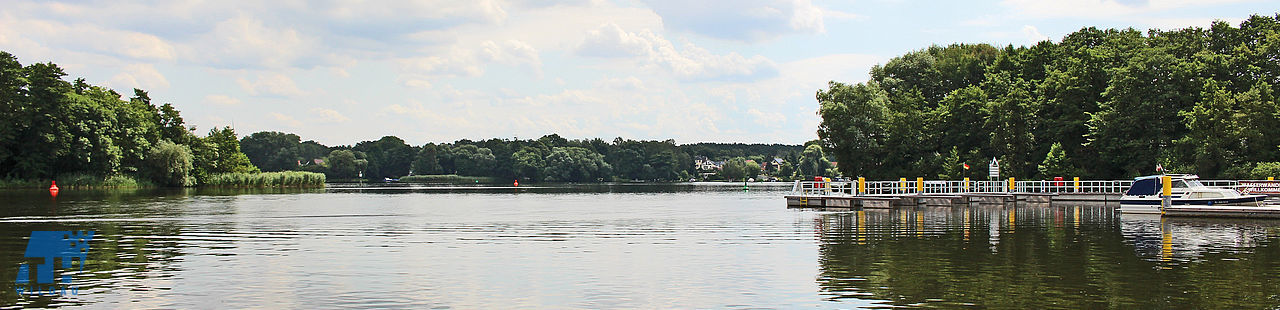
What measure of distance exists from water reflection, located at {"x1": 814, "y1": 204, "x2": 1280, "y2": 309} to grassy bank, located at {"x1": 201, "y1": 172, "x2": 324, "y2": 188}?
95.9 m

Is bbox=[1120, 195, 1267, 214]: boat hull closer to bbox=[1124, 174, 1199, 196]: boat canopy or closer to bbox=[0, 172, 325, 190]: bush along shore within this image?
bbox=[1124, 174, 1199, 196]: boat canopy

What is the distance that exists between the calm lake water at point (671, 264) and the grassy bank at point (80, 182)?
62.8 m

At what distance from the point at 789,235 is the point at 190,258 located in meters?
17.9

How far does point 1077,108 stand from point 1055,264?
2195 inches

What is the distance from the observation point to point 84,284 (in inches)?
761

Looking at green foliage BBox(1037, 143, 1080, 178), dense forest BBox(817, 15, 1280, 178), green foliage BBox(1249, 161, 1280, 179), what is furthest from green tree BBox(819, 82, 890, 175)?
green foliage BBox(1249, 161, 1280, 179)

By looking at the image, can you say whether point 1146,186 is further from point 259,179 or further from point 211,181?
point 211,181

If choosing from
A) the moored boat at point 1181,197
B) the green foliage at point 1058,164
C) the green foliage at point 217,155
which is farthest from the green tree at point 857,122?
the green foliage at point 217,155

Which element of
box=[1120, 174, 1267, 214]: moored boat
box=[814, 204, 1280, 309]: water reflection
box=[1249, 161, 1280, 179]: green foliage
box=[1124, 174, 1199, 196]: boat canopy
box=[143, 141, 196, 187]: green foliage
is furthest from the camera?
box=[143, 141, 196, 187]: green foliage

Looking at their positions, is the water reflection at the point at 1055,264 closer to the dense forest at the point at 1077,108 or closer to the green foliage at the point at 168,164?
the dense forest at the point at 1077,108

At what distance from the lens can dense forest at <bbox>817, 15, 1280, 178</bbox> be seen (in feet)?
201

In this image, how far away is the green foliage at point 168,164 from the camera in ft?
347

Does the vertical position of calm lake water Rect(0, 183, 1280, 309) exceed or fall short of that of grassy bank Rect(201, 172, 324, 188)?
it falls short

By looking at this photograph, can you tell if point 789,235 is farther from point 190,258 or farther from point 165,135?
point 165,135
